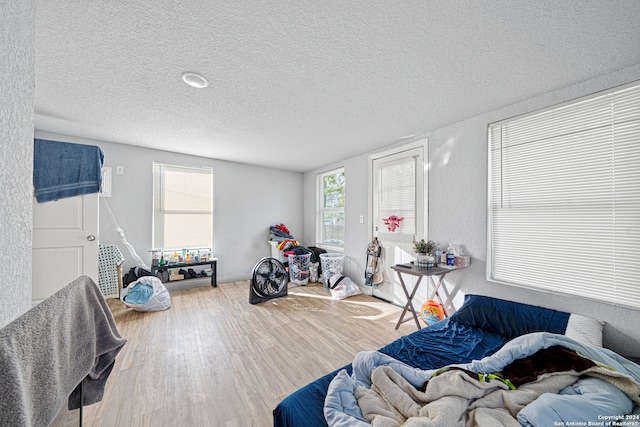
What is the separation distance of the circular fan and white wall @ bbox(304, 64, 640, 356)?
2.26m

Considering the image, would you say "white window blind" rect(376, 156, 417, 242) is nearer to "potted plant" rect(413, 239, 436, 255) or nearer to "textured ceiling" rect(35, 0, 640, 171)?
"potted plant" rect(413, 239, 436, 255)

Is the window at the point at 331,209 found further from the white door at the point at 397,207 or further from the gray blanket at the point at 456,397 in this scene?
the gray blanket at the point at 456,397

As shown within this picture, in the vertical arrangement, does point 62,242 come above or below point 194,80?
below

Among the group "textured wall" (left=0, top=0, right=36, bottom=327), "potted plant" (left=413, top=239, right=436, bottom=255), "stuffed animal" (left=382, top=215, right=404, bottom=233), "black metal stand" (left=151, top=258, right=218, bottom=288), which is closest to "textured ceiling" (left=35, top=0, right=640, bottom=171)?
"textured wall" (left=0, top=0, right=36, bottom=327)

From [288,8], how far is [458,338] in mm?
2578

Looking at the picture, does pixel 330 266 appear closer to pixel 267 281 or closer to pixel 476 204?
pixel 267 281

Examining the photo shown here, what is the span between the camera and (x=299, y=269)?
4.26 metres

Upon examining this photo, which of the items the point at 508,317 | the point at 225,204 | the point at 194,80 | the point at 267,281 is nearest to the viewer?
the point at 194,80

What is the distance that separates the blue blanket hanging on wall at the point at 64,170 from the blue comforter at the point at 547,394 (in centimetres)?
313

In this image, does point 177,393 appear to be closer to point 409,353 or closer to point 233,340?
point 233,340

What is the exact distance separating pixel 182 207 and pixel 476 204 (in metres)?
4.41

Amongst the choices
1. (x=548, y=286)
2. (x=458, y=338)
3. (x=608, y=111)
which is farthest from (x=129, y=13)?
(x=548, y=286)

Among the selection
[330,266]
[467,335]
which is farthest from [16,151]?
[330,266]

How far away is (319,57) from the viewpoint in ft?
5.19
